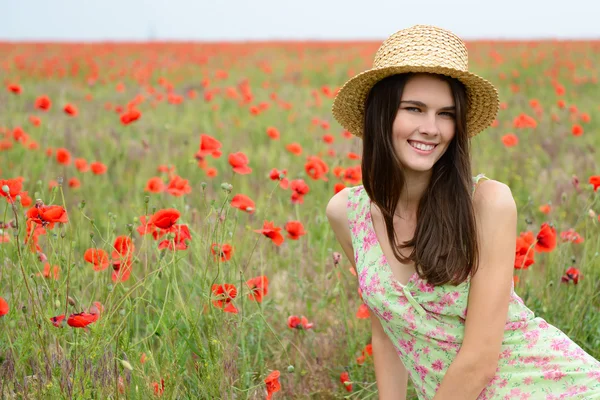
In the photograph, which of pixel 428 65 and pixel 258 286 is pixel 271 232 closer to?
pixel 258 286

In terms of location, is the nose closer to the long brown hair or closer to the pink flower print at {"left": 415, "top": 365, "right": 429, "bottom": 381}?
the long brown hair

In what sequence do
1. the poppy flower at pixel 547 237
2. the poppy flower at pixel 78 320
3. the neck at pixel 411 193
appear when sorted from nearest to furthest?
the poppy flower at pixel 78 320 → the neck at pixel 411 193 → the poppy flower at pixel 547 237

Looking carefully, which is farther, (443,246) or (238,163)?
(238,163)

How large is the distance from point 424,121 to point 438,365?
0.64 m

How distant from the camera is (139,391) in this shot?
1.80 m

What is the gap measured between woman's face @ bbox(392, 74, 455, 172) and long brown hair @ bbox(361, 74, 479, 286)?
2 centimetres

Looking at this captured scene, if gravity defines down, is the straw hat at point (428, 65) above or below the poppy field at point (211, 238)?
above

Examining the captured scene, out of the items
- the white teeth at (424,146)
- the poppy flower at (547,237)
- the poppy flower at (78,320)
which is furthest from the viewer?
the poppy flower at (547,237)

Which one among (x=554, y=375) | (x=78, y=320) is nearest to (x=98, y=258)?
(x=78, y=320)

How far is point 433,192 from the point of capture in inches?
71.7

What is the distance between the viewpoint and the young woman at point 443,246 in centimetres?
168

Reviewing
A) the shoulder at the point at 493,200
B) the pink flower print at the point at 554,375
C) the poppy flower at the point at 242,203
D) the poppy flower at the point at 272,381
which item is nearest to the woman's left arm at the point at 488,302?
the shoulder at the point at 493,200

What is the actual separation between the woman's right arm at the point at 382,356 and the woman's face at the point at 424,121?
0.36 m

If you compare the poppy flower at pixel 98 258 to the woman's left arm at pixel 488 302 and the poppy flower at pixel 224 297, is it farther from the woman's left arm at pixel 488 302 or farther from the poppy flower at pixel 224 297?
the woman's left arm at pixel 488 302
